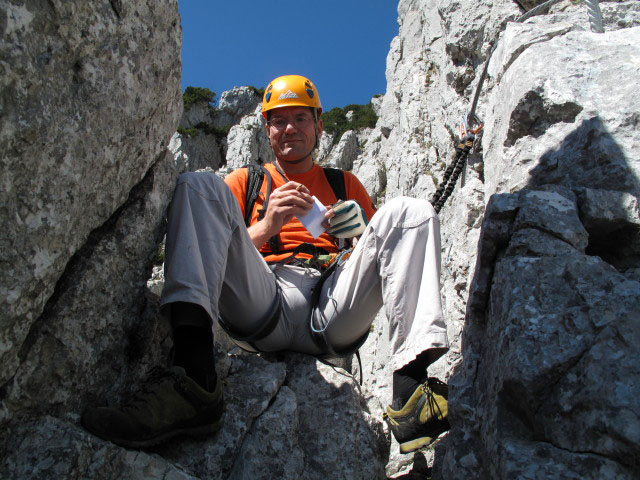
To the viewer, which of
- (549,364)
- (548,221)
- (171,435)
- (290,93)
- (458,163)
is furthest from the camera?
(458,163)

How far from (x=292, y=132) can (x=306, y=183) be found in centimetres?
56

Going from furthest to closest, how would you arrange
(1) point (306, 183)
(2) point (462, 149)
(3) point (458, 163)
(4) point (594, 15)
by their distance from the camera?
(3) point (458, 163), (2) point (462, 149), (1) point (306, 183), (4) point (594, 15)

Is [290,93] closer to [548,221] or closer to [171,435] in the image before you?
[548,221]

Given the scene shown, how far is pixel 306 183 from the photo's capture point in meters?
5.11

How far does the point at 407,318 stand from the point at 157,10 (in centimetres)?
273

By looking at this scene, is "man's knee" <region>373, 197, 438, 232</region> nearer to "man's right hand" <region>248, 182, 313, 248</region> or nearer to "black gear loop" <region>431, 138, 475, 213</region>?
"man's right hand" <region>248, 182, 313, 248</region>

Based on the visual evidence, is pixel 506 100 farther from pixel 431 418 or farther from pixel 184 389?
pixel 184 389

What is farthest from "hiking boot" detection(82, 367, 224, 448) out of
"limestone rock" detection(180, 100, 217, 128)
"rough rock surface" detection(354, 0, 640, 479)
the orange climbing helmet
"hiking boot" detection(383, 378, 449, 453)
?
"limestone rock" detection(180, 100, 217, 128)

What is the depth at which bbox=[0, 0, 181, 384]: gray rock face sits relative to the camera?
226 centimetres

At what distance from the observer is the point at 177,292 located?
2859 mm

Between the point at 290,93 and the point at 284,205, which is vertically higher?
the point at 290,93

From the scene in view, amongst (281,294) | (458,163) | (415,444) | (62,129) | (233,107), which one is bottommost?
(415,444)

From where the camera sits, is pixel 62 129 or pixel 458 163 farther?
pixel 458 163

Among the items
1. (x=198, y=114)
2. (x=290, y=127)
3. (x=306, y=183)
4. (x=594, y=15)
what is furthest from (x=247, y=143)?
(x=594, y=15)
